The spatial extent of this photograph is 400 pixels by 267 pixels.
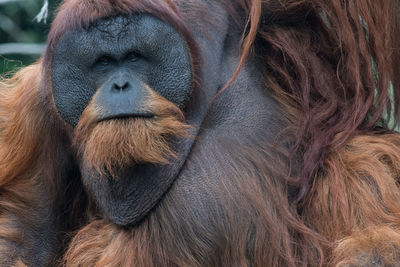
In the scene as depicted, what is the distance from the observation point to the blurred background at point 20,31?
3.64m

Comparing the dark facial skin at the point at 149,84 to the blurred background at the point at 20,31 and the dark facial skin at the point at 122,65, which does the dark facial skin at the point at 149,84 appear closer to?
the dark facial skin at the point at 122,65

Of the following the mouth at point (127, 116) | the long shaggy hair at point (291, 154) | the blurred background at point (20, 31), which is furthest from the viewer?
the blurred background at point (20, 31)

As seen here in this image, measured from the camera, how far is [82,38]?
2098mm

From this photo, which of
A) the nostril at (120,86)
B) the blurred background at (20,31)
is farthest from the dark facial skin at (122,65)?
the blurred background at (20,31)

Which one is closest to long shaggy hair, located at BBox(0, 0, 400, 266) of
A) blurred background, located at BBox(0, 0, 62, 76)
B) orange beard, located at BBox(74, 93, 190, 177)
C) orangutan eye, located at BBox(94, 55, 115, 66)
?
orange beard, located at BBox(74, 93, 190, 177)

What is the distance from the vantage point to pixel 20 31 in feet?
13.3

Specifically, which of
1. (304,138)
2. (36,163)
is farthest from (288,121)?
(36,163)

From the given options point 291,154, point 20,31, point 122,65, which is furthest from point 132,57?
point 20,31

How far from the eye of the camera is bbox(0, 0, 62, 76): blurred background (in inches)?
143

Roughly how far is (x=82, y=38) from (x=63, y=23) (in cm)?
9

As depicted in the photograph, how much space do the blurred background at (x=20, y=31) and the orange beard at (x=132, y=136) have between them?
1656 millimetres

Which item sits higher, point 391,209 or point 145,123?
point 391,209

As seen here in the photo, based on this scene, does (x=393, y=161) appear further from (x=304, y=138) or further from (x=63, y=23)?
(x=63, y=23)

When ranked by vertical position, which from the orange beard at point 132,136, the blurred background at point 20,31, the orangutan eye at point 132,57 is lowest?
the blurred background at point 20,31
